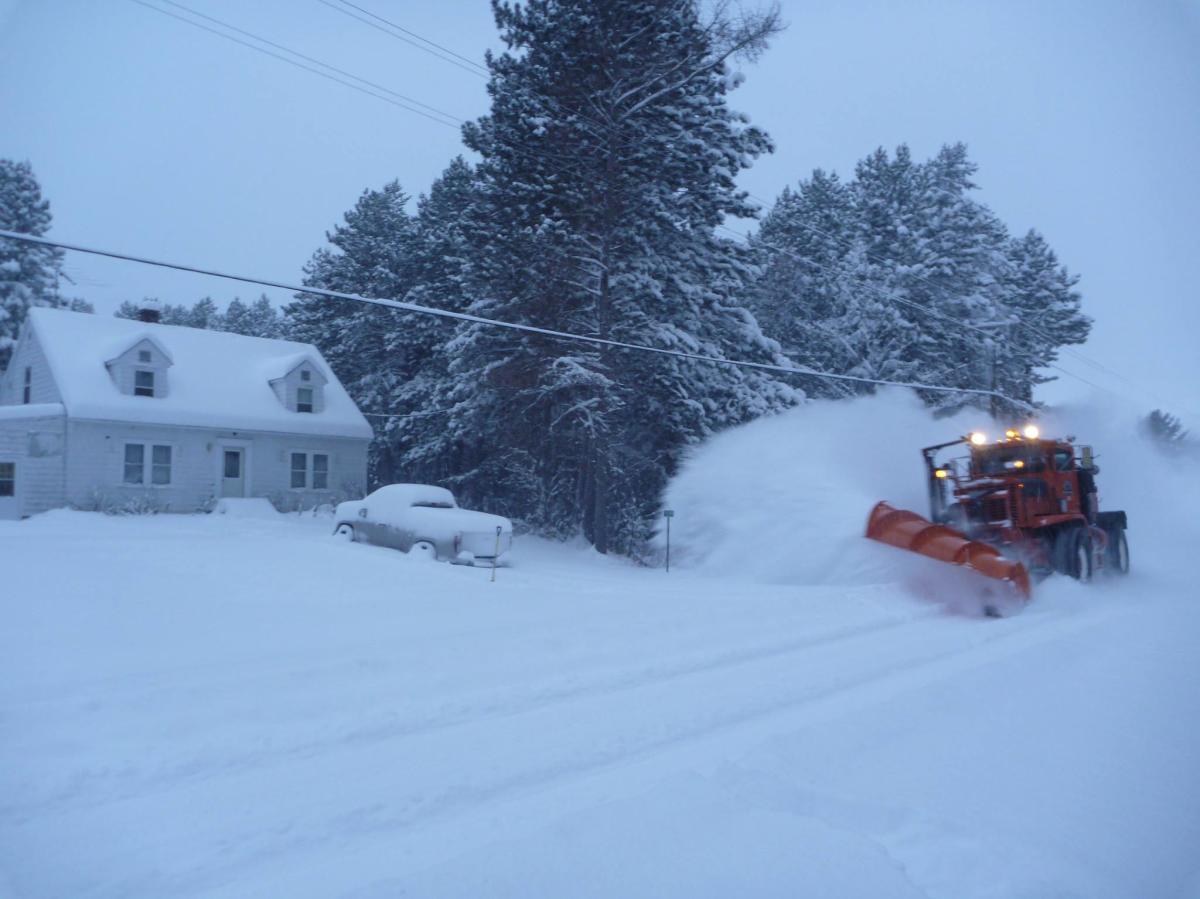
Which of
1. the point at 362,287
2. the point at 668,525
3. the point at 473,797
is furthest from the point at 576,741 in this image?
the point at 362,287

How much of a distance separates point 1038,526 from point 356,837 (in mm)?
13232

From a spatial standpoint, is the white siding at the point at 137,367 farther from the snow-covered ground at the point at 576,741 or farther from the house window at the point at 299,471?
the snow-covered ground at the point at 576,741

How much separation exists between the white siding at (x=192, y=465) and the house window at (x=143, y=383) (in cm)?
148

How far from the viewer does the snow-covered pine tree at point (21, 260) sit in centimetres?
3969

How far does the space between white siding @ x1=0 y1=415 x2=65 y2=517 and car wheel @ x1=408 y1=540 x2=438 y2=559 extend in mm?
13031

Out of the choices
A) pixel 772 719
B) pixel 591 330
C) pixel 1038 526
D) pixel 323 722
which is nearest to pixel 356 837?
pixel 323 722

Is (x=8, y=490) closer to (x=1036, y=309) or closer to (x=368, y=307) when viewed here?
(x=368, y=307)

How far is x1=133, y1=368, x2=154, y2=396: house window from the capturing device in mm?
26016

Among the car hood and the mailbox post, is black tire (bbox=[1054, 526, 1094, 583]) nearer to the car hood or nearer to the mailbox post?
the mailbox post

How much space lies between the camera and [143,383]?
26250 millimetres

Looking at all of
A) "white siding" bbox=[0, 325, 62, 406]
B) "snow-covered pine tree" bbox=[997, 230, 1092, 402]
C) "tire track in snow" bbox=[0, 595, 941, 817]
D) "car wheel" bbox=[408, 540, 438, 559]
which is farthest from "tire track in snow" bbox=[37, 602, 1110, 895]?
"snow-covered pine tree" bbox=[997, 230, 1092, 402]

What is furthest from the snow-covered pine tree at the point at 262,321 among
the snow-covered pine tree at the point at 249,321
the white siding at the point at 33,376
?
the white siding at the point at 33,376

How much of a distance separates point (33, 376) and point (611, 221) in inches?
757

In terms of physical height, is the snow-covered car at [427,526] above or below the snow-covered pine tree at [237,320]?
below
